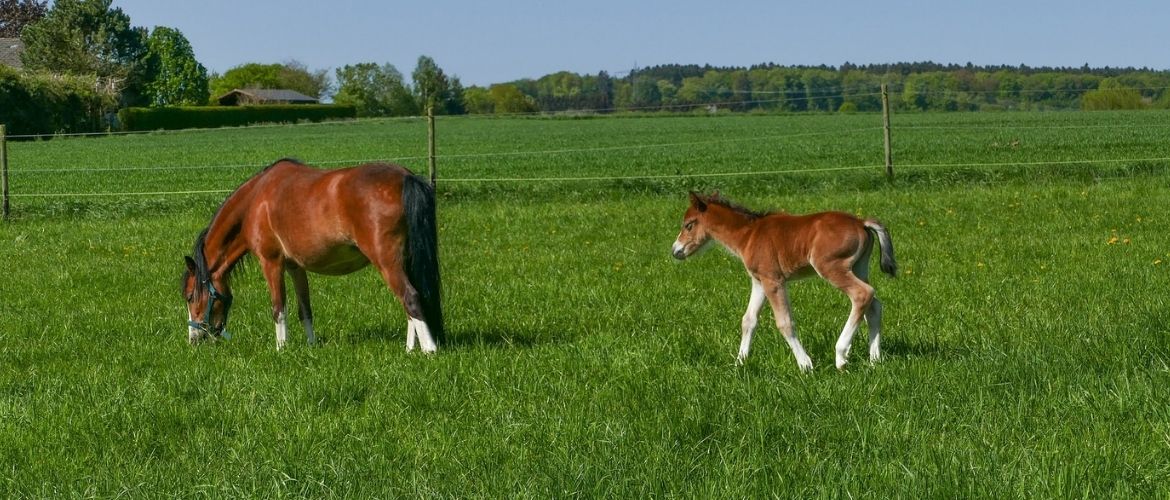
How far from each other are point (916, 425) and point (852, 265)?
157 centimetres

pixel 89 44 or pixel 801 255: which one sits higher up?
pixel 89 44

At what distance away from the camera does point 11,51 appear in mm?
93688

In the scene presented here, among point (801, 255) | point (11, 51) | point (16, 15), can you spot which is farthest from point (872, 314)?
point (16, 15)

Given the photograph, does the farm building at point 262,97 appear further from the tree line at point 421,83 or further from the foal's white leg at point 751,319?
the foal's white leg at point 751,319

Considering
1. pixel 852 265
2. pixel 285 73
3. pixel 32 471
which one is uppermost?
pixel 285 73

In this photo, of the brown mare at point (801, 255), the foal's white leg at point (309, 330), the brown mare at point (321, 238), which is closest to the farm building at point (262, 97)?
the brown mare at point (321, 238)

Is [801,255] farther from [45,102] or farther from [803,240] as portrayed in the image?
[45,102]

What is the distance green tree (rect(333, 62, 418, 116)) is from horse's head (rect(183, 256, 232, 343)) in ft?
401

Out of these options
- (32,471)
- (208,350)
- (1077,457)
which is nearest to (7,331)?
(208,350)

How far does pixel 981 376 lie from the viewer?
6.27 metres

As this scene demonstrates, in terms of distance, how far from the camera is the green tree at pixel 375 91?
443 ft

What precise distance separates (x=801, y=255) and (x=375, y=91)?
14006 cm

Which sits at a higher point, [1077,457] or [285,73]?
[285,73]

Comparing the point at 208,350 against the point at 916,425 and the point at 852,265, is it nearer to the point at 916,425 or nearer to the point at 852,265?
the point at 852,265
